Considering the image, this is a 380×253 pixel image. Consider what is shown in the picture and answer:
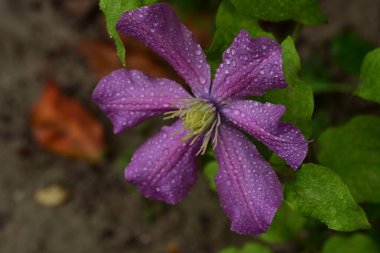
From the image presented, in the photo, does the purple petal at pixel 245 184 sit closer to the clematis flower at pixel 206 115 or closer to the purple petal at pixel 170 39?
the clematis flower at pixel 206 115

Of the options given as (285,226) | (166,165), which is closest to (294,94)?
(166,165)

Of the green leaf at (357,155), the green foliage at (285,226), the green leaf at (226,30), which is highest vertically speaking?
the green leaf at (226,30)

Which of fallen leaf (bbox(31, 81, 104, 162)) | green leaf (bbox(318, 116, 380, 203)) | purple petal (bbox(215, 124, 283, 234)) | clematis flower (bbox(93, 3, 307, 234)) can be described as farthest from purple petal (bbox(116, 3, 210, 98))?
fallen leaf (bbox(31, 81, 104, 162))

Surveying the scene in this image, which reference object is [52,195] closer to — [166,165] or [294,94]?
[166,165]

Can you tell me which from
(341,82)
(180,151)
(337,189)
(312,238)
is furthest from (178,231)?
(337,189)

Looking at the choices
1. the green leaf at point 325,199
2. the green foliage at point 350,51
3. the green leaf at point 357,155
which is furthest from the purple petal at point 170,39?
the green foliage at point 350,51

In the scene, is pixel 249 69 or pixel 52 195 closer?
pixel 249 69

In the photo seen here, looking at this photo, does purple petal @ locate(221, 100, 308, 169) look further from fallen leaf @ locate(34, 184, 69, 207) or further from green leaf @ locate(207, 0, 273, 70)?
fallen leaf @ locate(34, 184, 69, 207)
